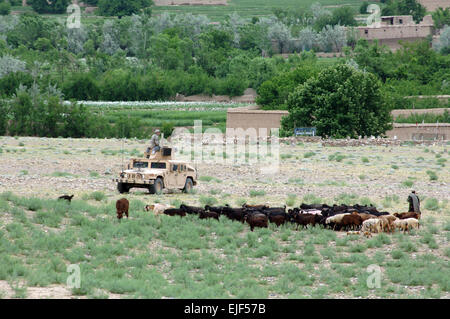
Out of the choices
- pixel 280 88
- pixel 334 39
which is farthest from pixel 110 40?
pixel 280 88

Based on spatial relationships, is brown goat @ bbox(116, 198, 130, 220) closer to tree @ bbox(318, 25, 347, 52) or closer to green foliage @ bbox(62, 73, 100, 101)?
green foliage @ bbox(62, 73, 100, 101)

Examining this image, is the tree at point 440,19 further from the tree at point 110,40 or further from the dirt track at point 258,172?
the dirt track at point 258,172

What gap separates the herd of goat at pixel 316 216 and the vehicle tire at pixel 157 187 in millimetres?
3985

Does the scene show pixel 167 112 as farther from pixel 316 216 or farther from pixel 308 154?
pixel 316 216

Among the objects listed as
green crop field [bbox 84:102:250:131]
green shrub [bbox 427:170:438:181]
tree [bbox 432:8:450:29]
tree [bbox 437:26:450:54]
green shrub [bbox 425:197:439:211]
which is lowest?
green crop field [bbox 84:102:250:131]

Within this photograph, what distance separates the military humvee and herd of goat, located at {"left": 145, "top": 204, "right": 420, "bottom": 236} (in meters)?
3.85

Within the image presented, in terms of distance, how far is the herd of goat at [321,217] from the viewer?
21734mm

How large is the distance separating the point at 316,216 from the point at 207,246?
11.7 ft

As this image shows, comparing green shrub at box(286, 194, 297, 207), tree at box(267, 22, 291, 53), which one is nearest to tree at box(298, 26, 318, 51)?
tree at box(267, 22, 291, 53)

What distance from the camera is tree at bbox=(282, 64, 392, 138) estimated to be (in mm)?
55812

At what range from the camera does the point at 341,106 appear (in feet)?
185

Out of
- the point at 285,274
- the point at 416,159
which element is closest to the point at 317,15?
the point at 416,159

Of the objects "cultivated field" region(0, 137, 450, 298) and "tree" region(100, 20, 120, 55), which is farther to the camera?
"tree" region(100, 20, 120, 55)

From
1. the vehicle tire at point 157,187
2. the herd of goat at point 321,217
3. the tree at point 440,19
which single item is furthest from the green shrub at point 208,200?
the tree at point 440,19
